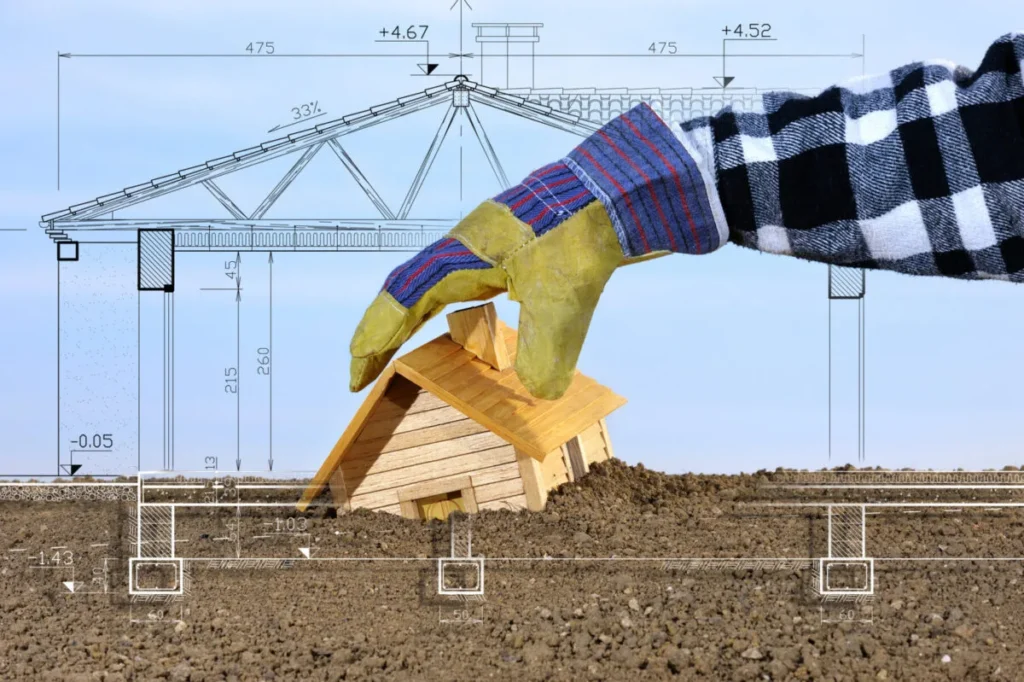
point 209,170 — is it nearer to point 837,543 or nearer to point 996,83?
point 837,543

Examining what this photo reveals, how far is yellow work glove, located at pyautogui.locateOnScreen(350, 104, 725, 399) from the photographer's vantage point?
243cm

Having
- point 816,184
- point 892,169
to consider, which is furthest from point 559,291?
point 892,169

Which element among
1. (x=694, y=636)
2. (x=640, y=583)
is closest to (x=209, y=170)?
(x=640, y=583)

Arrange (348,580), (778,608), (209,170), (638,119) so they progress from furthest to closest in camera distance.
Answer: (209,170) < (348,580) < (778,608) < (638,119)

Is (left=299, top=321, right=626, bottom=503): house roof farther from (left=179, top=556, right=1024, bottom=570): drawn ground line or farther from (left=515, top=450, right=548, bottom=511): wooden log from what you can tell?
(left=179, top=556, right=1024, bottom=570): drawn ground line

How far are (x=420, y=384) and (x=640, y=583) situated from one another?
1.37 metres

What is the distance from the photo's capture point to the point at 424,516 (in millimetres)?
4719

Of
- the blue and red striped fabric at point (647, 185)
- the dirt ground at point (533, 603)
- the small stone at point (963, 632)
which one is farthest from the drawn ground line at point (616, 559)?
the blue and red striped fabric at point (647, 185)

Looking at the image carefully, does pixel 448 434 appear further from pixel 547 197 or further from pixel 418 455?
pixel 547 197

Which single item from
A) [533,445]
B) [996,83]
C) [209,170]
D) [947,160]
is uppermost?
[209,170]

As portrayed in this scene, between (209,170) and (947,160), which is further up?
(209,170)

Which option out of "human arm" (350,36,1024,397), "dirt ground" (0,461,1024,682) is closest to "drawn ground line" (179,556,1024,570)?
"dirt ground" (0,461,1024,682)

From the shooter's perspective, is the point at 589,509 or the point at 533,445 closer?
the point at 533,445

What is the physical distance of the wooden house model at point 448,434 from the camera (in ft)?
14.6
